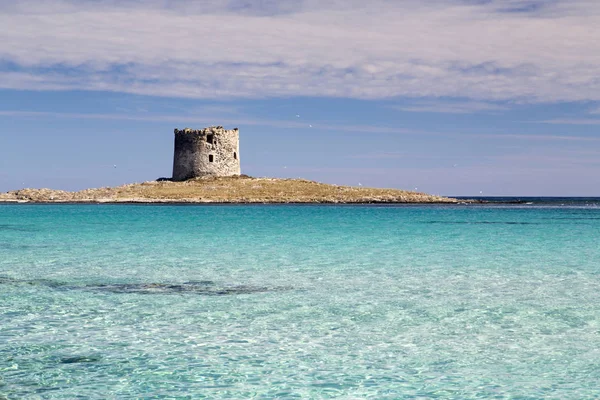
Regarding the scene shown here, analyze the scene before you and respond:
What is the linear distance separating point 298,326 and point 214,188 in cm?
7674

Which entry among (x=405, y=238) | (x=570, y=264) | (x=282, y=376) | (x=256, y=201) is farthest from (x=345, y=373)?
(x=256, y=201)

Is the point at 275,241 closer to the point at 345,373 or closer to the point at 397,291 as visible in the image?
the point at 397,291

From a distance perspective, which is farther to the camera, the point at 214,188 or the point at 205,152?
the point at 205,152

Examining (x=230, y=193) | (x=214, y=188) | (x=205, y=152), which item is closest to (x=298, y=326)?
(x=230, y=193)

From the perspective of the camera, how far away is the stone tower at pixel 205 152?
299 feet

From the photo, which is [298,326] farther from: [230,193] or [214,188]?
[214,188]

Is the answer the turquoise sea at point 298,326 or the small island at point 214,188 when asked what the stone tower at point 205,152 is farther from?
the turquoise sea at point 298,326

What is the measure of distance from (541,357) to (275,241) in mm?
20424

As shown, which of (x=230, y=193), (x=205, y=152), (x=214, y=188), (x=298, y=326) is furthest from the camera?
(x=205, y=152)

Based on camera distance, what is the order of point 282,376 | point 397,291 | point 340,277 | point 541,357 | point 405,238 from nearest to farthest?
point 282,376 < point 541,357 < point 397,291 < point 340,277 < point 405,238

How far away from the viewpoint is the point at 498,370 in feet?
29.6

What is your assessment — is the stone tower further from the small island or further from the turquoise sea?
the turquoise sea

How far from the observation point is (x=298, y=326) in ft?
37.8

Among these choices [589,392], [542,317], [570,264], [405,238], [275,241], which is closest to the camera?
[589,392]
